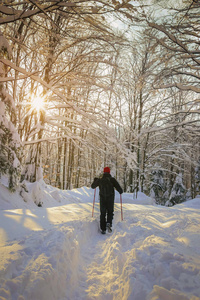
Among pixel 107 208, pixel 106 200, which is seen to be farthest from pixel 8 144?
pixel 107 208

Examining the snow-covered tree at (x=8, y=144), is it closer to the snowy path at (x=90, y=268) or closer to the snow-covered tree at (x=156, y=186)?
the snowy path at (x=90, y=268)

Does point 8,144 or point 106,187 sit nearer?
point 8,144

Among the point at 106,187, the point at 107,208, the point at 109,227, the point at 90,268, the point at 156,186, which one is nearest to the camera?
the point at 90,268

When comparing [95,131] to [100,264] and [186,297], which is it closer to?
[100,264]

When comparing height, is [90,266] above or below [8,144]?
below

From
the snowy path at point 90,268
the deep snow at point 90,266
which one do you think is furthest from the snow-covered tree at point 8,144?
the snowy path at point 90,268

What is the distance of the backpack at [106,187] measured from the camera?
5.46 metres

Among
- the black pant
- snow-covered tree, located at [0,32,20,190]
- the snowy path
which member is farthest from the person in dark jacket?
snow-covered tree, located at [0,32,20,190]

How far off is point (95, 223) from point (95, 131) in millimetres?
3131

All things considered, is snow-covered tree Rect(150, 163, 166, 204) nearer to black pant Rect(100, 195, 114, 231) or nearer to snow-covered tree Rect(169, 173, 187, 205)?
snow-covered tree Rect(169, 173, 187, 205)

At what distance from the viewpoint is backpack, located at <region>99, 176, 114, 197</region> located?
5.46 metres

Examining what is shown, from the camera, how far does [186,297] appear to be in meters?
1.66

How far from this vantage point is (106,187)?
549 centimetres

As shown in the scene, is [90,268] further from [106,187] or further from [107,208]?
[106,187]
